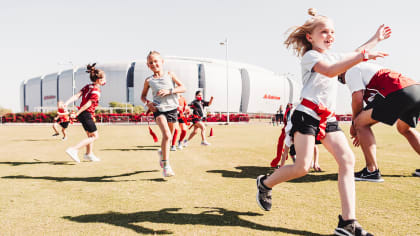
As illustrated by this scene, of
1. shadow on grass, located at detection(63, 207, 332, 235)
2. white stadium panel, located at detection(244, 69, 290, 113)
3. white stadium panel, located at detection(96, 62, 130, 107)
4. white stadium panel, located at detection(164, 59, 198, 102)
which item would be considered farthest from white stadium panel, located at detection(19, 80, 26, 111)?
shadow on grass, located at detection(63, 207, 332, 235)

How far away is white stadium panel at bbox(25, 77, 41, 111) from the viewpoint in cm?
8544

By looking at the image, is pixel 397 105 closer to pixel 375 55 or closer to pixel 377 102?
pixel 377 102

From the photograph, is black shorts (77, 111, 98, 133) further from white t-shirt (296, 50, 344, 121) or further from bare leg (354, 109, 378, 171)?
bare leg (354, 109, 378, 171)

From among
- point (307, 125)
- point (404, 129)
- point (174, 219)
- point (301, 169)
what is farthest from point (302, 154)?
point (404, 129)

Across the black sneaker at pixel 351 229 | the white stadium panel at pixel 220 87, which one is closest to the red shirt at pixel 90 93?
the black sneaker at pixel 351 229

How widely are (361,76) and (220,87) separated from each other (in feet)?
235

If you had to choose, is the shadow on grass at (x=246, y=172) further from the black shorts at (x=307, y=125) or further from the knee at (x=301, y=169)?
the black shorts at (x=307, y=125)

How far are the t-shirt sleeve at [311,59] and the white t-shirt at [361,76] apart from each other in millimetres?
1785

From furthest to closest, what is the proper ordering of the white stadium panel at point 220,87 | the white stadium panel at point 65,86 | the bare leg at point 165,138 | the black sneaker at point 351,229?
1. the white stadium panel at point 65,86
2. the white stadium panel at point 220,87
3. the bare leg at point 165,138
4. the black sneaker at point 351,229

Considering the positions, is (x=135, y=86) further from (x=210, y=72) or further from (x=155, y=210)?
(x=155, y=210)

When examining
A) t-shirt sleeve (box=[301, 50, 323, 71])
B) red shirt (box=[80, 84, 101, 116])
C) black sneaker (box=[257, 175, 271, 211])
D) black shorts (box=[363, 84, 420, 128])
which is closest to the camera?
t-shirt sleeve (box=[301, 50, 323, 71])

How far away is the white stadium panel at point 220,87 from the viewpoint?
241 ft

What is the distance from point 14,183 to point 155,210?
2.57m

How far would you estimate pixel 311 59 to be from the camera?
7.42 feet
